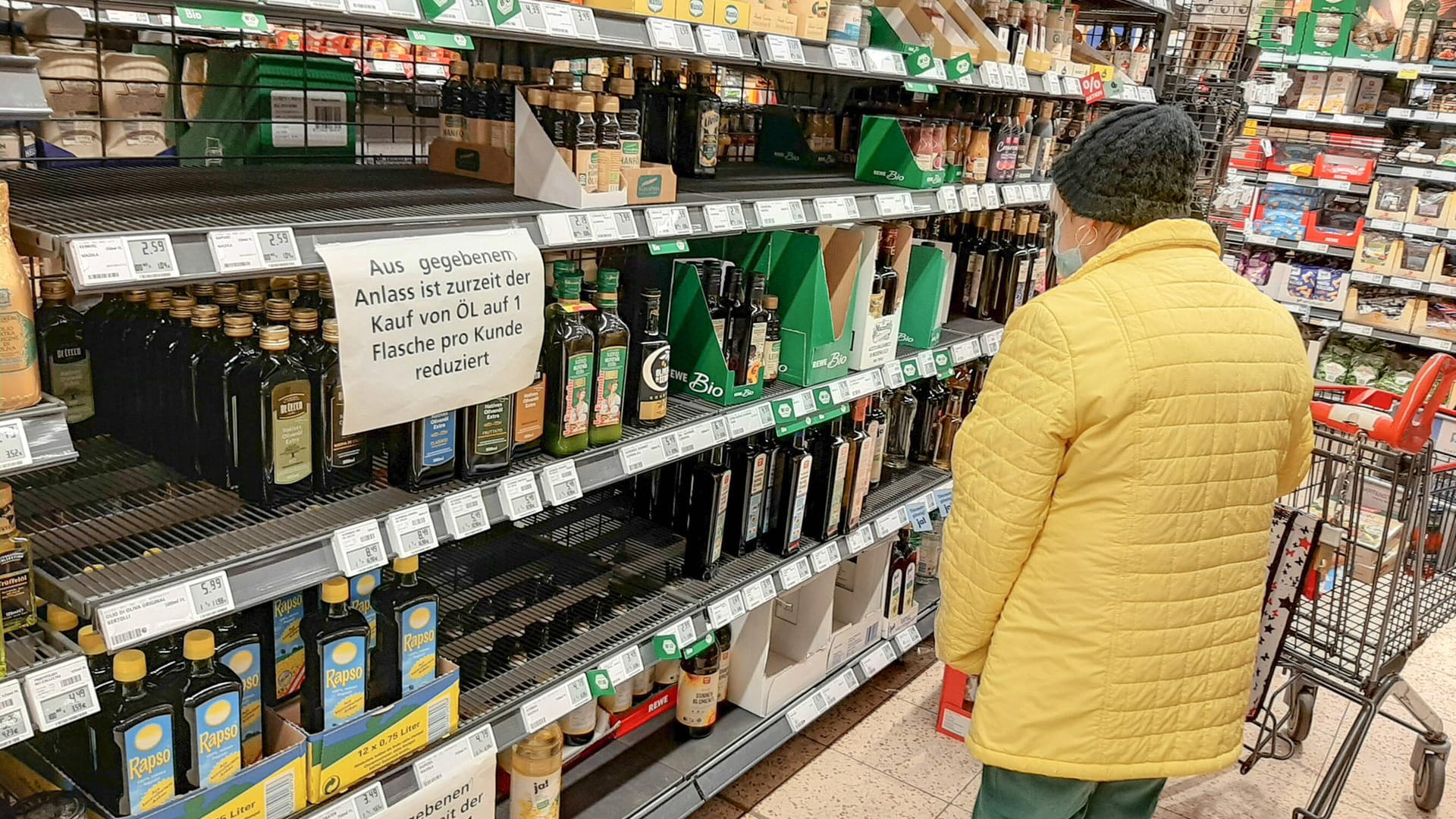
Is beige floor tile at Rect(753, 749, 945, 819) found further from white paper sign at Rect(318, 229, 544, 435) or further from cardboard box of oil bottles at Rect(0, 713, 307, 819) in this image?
white paper sign at Rect(318, 229, 544, 435)

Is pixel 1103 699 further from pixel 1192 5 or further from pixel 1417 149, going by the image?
pixel 1417 149

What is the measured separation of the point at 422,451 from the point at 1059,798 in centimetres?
121

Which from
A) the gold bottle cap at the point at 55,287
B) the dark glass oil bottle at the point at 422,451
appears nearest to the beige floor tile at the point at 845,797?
the dark glass oil bottle at the point at 422,451

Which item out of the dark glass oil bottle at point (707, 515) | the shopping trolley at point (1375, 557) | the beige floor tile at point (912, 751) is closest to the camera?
the shopping trolley at point (1375, 557)

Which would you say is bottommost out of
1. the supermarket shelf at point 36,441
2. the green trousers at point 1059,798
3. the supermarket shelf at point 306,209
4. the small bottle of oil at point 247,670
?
the green trousers at point 1059,798

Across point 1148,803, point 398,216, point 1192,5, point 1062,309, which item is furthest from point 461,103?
point 1192,5

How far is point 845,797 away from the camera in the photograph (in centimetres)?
282

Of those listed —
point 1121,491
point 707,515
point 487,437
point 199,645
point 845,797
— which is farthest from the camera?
point 845,797

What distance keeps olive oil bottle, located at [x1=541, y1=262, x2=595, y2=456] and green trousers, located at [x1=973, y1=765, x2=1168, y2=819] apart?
972mm

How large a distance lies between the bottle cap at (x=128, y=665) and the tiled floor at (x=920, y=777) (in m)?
1.59

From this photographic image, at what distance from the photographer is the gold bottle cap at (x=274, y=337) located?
1589mm

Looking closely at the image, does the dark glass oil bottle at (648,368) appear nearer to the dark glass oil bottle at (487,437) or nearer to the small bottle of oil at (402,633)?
the dark glass oil bottle at (487,437)

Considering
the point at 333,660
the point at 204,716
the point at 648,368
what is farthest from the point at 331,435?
the point at 648,368

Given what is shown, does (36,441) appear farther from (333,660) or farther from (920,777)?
(920,777)
